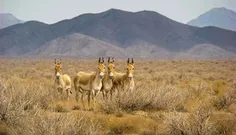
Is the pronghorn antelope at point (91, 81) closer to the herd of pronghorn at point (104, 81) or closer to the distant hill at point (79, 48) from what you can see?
the herd of pronghorn at point (104, 81)

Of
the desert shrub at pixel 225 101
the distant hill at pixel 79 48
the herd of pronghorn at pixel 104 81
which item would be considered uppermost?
the herd of pronghorn at pixel 104 81

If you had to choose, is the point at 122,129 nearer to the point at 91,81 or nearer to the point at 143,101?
the point at 143,101

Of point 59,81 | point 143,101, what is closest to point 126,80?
point 143,101

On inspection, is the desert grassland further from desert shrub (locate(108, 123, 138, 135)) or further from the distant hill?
the distant hill

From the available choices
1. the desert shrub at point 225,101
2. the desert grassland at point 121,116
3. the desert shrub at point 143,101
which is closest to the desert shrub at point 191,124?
the desert grassland at point 121,116

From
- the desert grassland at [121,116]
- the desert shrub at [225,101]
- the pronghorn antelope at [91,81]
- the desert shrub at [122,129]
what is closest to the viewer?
the desert grassland at [121,116]

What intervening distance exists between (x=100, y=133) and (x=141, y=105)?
312 cm

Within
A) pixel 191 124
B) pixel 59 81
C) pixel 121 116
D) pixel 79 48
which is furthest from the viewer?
pixel 79 48

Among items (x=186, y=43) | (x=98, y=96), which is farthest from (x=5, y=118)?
(x=186, y=43)

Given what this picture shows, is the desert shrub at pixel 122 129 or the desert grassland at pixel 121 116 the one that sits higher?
the desert grassland at pixel 121 116

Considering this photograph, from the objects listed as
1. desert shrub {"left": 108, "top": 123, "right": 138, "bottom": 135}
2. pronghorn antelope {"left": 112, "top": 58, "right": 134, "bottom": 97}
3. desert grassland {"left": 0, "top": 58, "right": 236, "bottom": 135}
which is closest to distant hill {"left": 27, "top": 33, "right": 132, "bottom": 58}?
pronghorn antelope {"left": 112, "top": 58, "right": 134, "bottom": 97}

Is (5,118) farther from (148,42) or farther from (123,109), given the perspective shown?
(148,42)

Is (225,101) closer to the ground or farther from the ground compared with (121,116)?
farther from the ground

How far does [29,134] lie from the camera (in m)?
10.0
